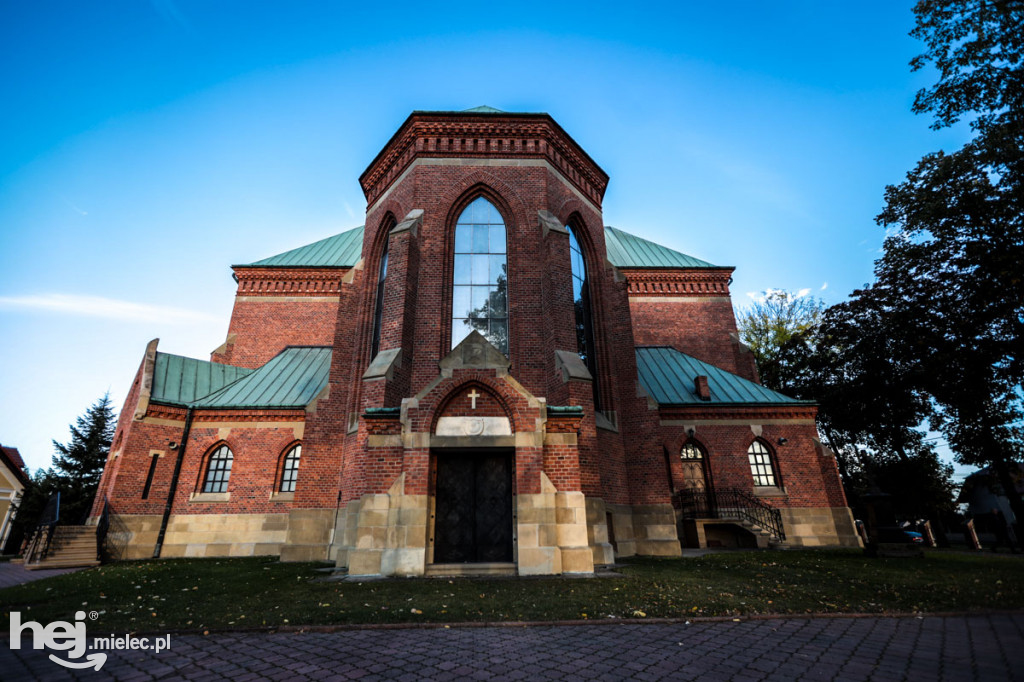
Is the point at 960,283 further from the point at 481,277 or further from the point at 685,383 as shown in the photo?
the point at 481,277

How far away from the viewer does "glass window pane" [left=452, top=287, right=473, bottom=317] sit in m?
14.1

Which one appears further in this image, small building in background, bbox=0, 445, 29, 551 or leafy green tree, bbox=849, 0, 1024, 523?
small building in background, bbox=0, 445, 29, 551

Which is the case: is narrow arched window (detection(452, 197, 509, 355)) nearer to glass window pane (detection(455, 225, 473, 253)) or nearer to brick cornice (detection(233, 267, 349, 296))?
glass window pane (detection(455, 225, 473, 253))

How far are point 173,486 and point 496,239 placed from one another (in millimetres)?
14499

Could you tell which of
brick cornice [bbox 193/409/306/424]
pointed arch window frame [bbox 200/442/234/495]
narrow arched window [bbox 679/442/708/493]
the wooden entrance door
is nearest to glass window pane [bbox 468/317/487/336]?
the wooden entrance door

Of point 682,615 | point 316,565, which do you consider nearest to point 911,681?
point 682,615

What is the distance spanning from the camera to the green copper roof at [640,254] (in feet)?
90.2

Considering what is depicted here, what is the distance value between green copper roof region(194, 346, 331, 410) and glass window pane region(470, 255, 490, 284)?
23.1ft

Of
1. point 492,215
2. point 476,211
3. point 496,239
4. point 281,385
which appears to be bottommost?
Answer: point 281,385

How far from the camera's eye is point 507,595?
24.3 ft

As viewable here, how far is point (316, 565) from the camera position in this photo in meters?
12.9

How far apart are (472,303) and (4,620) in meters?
10.8

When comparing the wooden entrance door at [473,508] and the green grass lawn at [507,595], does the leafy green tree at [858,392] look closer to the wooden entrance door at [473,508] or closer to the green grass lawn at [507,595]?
the green grass lawn at [507,595]

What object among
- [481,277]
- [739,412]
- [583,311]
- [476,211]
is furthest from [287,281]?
[739,412]
